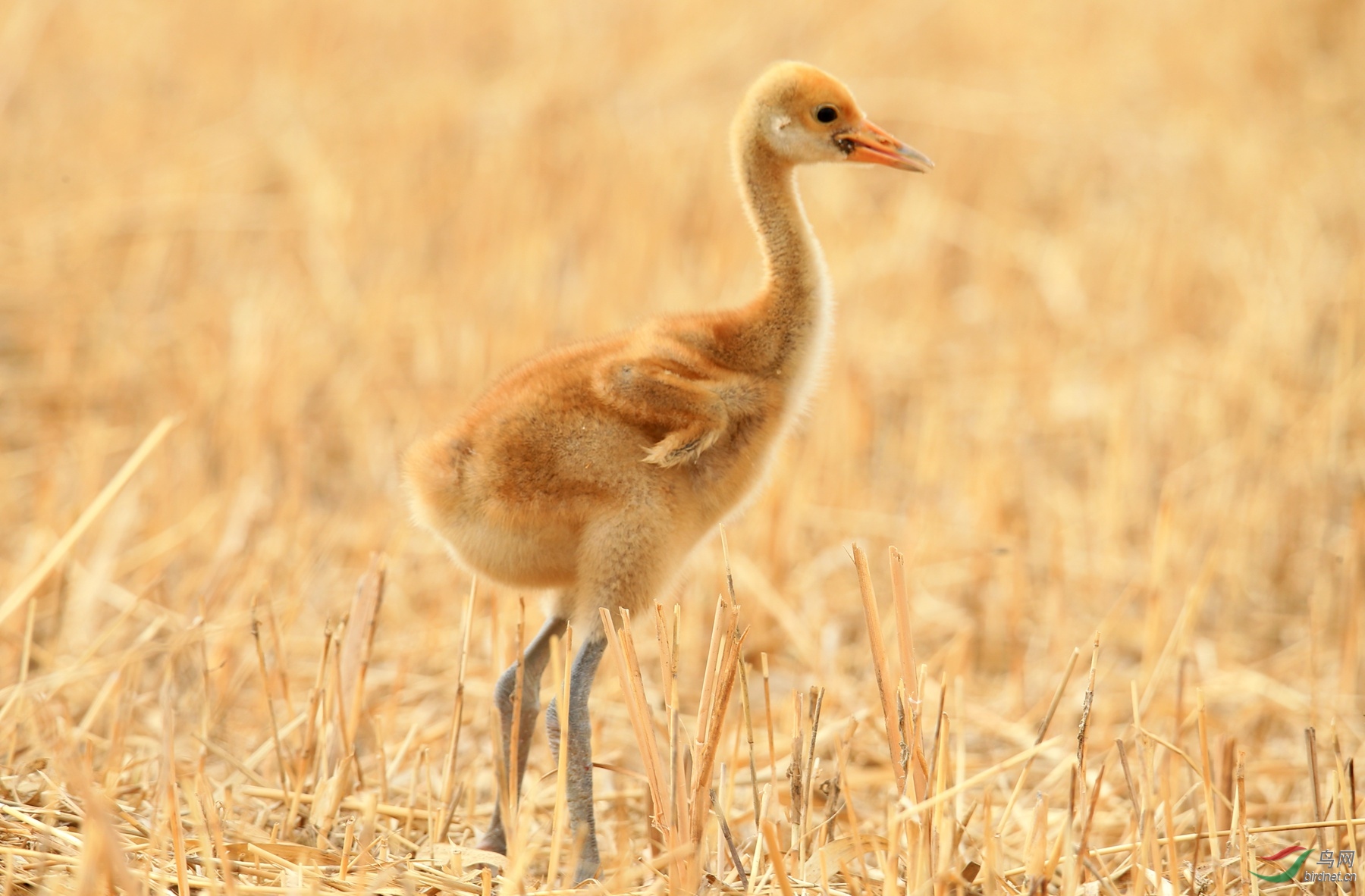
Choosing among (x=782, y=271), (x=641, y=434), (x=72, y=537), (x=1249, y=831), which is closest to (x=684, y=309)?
(x=782, y=271)

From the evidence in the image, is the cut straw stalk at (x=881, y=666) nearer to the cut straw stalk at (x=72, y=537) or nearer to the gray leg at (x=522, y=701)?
the gray leg at (x=522, y=701)

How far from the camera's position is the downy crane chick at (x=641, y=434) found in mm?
2045

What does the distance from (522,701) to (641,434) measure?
54 cm

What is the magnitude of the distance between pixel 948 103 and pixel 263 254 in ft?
10.4

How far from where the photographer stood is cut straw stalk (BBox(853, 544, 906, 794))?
1.95 metres

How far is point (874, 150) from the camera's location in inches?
89.3

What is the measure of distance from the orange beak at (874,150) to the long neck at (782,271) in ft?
0.34

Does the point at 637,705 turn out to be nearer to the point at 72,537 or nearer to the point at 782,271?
the point at 782,271

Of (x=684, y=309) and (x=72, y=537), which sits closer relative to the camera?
(x=72, y=537)

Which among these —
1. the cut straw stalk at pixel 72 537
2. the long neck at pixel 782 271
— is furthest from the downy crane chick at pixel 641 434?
the cut straw stalk at pixel 72 537

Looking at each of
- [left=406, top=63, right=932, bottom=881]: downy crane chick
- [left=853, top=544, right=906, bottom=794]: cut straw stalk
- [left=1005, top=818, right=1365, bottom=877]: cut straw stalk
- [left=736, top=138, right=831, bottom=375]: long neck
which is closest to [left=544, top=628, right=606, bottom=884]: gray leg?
[left=406, top=63, right=932, bottom=881]: downy crane chick
